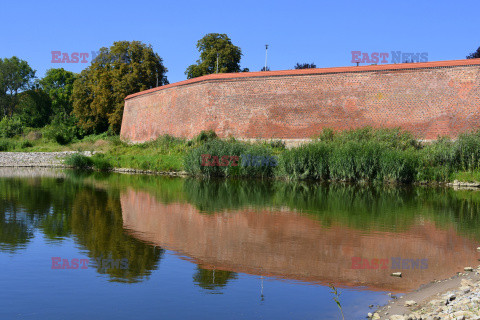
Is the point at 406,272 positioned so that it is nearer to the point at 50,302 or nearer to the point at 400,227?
the point at 400,227

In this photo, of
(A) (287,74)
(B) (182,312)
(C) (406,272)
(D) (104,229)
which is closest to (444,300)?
(C) (406,272)

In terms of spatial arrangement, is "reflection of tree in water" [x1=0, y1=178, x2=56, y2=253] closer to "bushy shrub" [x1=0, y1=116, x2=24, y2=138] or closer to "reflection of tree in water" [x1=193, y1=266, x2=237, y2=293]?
"reflection of tree in water" [x1=193, y1=266, x2=237, y2=293]

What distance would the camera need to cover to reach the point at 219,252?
7965 mm

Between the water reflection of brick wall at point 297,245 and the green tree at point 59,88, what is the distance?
44.1 meters

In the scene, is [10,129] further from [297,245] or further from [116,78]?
[297,245]

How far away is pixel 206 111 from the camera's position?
26.4m

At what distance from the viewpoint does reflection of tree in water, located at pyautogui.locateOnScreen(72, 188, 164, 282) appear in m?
6.85

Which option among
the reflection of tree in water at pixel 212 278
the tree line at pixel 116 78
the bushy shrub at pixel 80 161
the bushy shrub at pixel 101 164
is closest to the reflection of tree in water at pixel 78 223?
the reflection of tree in water at pixel 212 278

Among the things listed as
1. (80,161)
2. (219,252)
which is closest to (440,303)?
(219,252)

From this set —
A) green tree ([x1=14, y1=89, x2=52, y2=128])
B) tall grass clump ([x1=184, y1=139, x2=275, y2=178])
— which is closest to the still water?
tall grass clump ([x1=184, y1=139, x2=275, y2=178])

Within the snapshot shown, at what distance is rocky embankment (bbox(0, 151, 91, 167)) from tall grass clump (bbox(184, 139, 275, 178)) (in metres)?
10.9

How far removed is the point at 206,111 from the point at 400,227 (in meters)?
17.3

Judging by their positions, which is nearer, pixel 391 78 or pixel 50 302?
pixel 50 302

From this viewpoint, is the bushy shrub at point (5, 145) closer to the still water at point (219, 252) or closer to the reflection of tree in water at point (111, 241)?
the still water at point (219, 252)
